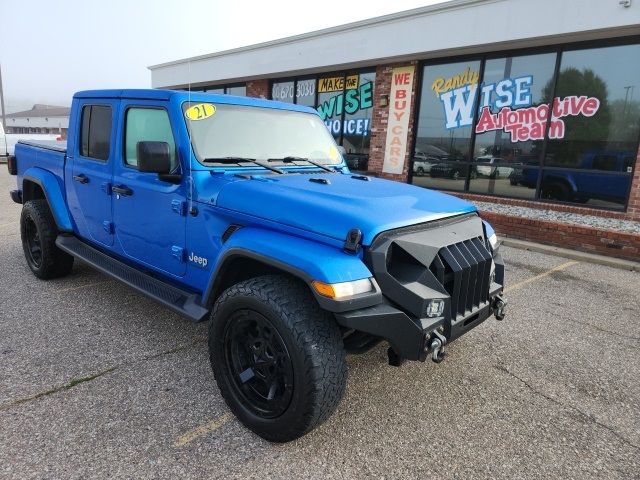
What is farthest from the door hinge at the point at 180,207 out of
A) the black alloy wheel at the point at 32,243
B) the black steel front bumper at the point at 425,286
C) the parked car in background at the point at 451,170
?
the parked car in background at the point at 451,170

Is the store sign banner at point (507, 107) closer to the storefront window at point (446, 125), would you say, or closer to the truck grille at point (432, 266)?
the storefront window at point (446, 125)

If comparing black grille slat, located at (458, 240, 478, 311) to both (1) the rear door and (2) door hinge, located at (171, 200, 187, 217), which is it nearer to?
(2) door hinge, located at (171, 200, 187, 217)

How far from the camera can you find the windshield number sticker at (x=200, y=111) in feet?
10.2

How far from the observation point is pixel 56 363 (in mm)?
3146

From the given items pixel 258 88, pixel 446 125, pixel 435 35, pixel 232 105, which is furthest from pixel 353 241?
pixel 258 88

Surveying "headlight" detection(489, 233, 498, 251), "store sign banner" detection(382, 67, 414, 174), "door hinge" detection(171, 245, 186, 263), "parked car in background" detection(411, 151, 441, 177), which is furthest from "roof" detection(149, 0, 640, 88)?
"headlight" detection(489, 233, 498, 251)

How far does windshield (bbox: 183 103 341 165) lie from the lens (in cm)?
312

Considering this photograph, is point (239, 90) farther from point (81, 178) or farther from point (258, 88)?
point (81, 178)

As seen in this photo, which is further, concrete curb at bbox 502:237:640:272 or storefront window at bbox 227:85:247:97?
storefront window at bbox 227:85:247:97

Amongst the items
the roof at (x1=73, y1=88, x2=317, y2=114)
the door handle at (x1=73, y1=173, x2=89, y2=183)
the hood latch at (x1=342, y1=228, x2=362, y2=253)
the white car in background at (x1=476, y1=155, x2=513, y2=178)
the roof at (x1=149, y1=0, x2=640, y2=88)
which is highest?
the roof at (x1=149, y1=0, x2=640, y2=88)

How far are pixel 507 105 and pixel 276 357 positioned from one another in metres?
8.69

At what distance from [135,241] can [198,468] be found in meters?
1.90

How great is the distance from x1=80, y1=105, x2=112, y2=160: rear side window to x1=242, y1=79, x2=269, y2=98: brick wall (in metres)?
10.7

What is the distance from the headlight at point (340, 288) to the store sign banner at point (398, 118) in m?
9.24
